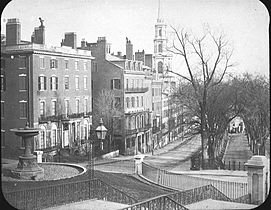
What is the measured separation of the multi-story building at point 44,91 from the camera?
5109 millimetres

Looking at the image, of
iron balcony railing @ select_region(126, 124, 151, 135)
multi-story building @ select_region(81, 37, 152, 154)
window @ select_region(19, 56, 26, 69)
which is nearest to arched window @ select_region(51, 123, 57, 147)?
multi-story building @ select_region(81, 37, 152, 154)

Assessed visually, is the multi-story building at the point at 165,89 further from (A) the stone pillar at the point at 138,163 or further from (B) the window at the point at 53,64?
(B) the window at the point at 53,64

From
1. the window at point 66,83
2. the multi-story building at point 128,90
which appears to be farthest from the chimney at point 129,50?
the window at point 66,83

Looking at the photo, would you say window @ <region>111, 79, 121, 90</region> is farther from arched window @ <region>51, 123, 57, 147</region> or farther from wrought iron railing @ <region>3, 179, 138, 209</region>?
wrought iron railing @ <region>3, 179, 138, 209</region>

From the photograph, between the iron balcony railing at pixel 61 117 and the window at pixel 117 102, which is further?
the window at pixel 117 102

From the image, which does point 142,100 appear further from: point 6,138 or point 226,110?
point 6,138

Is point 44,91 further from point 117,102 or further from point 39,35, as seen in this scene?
point 117,102

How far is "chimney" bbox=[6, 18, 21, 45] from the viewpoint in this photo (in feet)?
16.8

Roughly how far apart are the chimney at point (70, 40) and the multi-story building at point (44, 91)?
54 millimetres

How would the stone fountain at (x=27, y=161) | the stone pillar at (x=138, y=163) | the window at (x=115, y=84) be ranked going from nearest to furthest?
the stone fountain at (x=27, y=161)
the window at (x=115, y=84)
the stone pillar at (x=138, y=163)

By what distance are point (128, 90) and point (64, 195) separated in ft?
4.18

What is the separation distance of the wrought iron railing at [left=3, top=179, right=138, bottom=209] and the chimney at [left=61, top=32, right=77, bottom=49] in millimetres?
1380

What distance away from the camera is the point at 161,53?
5.73m

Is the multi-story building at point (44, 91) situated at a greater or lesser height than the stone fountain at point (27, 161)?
greater
